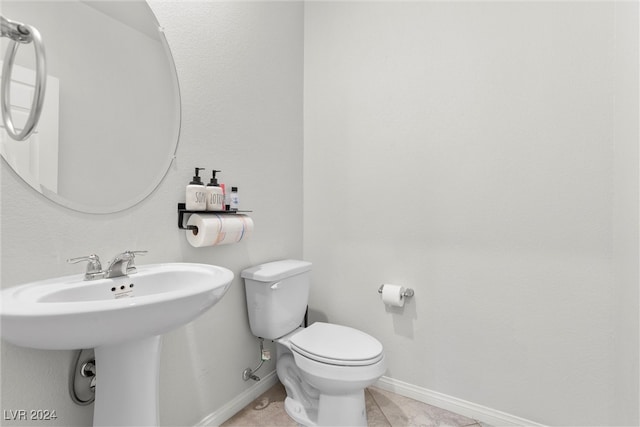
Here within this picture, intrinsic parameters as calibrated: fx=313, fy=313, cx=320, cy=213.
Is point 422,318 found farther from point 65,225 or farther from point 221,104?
point 65,225

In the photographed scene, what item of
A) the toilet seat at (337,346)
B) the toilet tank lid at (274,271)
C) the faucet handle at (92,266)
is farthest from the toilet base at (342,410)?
the faucet handle at (92,266)

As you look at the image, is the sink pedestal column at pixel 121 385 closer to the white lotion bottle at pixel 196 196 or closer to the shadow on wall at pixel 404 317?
the white lotion bottle at pixel 196 196

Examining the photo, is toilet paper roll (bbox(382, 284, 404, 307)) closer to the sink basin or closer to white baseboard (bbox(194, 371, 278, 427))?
white baseboard (bbox(194, 371, 278, 427))

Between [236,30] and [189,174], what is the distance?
0.77 m


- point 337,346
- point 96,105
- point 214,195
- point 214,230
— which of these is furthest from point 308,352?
point 96,105

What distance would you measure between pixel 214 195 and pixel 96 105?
0.49 m

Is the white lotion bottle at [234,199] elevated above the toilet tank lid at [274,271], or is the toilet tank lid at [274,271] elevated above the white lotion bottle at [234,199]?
the white lotion bottle at [234,199]

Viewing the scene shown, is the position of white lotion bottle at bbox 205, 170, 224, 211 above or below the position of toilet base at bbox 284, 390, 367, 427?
above

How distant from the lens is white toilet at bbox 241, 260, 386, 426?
50.8 inches

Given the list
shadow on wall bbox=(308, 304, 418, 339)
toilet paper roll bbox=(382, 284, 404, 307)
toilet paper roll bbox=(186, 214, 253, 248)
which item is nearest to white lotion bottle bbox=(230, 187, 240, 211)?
toilet paper roll bbox=(186, 214, 253, 248)

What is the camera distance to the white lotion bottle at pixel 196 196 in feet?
4.03

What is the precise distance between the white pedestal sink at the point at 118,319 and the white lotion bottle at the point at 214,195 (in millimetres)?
281

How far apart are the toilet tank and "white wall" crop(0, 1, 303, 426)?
0.07 m

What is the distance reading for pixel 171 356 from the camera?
125 centimetres
